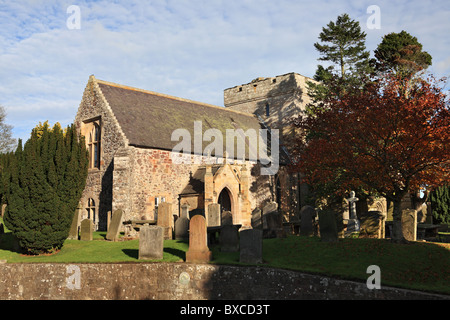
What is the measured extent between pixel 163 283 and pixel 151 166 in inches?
525

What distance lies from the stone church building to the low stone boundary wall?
401 inches

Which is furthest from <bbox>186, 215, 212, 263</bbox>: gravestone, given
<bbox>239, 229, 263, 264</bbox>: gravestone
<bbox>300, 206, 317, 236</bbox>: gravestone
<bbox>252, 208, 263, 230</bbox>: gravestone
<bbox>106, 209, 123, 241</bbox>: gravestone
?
<bbox>252, 208, 263, 230</bbox>: gravestone

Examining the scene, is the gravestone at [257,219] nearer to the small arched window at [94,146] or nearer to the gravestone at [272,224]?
the gravestone at [272,224]

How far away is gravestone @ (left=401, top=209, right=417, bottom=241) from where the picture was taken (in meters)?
15.4

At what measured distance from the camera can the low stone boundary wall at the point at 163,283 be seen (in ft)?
37.3

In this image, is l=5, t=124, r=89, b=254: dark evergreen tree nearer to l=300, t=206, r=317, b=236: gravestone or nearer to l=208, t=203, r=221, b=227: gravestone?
l=208, t=203, r=221, b=227: gravestone

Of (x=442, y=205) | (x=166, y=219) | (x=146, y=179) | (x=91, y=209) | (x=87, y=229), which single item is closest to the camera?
(x=166, y=219)

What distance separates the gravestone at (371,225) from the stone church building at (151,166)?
10.3 meters

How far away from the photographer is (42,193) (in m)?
16.6

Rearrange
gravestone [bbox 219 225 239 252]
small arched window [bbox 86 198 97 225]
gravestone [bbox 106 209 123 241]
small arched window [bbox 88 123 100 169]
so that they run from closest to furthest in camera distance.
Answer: gravestone [bbox 219 225 239 252] < gravestone [bbox 106 209 123 241] < small arched window [bbox 86 198 97 225] < small arched window [bbox 88 123 100 169]

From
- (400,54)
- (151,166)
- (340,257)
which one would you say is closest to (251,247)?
(340,257)

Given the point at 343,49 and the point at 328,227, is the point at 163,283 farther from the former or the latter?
the point at 343,49

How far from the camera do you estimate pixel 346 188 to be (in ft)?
84.3

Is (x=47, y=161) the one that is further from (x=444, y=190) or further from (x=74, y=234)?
(x=444, y=190)
